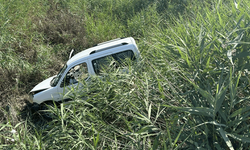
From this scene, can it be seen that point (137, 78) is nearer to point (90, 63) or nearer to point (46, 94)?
point (90, 63)

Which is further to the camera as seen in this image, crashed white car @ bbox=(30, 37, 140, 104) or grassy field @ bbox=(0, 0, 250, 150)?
crashed white car @ bbox=(30, 37, 140, 104)

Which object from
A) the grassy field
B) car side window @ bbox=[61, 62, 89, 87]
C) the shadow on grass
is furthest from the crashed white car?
the grassy field

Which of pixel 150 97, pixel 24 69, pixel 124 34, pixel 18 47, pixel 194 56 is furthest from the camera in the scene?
pixel 124 34

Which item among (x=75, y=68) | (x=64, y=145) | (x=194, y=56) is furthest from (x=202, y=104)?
(x=75, y=68)

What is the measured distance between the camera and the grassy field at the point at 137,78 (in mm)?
2512

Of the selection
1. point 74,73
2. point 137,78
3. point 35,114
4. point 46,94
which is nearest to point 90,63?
point 74,73

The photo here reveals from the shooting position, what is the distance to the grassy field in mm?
2512

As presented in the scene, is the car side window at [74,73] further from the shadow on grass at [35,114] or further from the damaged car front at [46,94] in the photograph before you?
the shadow on grass at [35,114]

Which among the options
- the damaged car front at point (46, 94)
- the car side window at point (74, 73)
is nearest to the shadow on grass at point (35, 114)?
the damaged car front at point (46, 94)

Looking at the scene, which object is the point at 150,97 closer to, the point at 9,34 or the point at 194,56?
the point at 194,56

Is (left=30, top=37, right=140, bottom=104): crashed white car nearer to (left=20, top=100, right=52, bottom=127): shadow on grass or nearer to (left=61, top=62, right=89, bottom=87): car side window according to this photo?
(left=61, top=62, right=89, bottom=87): car side window

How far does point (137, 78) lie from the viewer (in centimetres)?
350

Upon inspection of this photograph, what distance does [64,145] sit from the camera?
3086 mm

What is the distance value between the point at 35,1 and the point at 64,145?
30.9ft
